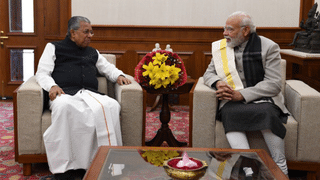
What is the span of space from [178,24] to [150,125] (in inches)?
64.4

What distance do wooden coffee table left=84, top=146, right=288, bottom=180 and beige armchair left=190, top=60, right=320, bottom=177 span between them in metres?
0.74

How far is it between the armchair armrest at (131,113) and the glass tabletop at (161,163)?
0.90m

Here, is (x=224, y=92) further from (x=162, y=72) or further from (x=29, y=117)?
(x=29, y=117)

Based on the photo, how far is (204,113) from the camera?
2.98m

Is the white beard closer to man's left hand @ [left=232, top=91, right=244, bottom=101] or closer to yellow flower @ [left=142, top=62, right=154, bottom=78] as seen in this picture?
man's left hand @ [left=232, top=91, right=244, bottom=101]

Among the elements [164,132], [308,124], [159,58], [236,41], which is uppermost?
[236,41]

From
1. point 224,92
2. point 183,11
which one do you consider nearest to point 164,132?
point 224,92

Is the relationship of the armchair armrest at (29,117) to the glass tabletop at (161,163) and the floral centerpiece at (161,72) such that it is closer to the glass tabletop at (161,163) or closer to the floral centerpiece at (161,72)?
the floral centerpiece at (161,72)

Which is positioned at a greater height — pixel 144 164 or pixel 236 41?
pixel 236 41

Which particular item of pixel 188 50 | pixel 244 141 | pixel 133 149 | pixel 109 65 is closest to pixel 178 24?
pixel 188 50

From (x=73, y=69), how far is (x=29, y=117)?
0.61 meters

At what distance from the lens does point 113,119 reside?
297 cm

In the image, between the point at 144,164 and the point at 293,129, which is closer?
the point at 144,164

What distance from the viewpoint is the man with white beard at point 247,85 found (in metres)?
2.80
